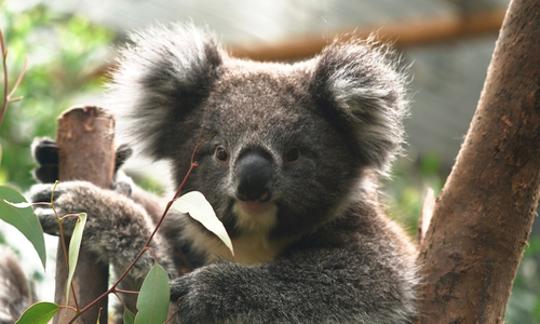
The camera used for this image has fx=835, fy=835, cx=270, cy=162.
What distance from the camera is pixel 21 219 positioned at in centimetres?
263

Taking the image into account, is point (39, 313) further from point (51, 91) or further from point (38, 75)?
point (51, 91)

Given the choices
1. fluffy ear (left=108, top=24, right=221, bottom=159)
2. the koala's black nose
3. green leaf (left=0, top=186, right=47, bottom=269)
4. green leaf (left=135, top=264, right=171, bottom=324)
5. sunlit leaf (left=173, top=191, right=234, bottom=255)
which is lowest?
green leaf (left=135, top=264, right=171, bottom=324)

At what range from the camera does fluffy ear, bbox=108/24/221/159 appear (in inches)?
150

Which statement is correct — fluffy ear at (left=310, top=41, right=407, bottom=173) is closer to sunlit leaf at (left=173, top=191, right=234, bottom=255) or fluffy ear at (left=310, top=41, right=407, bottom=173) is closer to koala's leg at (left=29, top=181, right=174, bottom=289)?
koala's leg at (left=29, top=181, right=174, bottom=289)

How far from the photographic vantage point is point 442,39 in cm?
812

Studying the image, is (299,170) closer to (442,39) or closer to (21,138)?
(21,138)

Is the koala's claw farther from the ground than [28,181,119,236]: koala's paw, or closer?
closer

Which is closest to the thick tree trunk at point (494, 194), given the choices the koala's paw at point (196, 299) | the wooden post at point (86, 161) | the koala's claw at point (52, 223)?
the koala's paw at point (196, 299)

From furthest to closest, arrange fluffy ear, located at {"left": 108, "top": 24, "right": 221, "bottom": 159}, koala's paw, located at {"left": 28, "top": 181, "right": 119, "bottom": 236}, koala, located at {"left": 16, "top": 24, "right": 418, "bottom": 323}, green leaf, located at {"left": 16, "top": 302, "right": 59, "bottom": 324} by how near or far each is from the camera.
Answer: fluffy ear, located at {"left": 108, "top": 24, "right": 221, "bottom": 159} → koala's paw, located at {"left": 28, "top": 181, "right": 119, "bottom": 236} → koala, located at {"left": 16, "top": 24, "right": 418, "bottom": 323} → green leaf, located at {"left": 16, "top": 302, "right": 59, "bottom": 324}

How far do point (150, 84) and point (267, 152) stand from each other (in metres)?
0.85

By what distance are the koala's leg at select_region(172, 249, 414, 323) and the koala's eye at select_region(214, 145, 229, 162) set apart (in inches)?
18.0

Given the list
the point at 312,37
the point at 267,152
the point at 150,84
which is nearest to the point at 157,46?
the point at 150,84

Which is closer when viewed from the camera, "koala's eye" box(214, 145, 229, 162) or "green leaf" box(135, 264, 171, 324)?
"green leaf" box(135, 264, 171, 324)

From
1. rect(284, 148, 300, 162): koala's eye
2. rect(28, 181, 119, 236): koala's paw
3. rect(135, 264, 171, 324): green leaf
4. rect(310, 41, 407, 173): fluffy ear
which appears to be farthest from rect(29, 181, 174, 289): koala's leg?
rect(310, 41, 407, 173): fluffy ear
